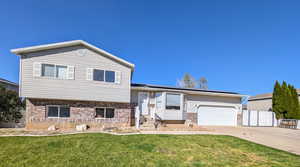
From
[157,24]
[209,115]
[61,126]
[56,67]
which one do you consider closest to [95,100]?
[61,126]

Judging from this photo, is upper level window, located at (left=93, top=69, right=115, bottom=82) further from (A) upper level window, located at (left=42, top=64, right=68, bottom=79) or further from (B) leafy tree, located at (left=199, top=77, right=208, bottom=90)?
(B) leafy tree, located at (left=199, top=77, right=208, bottom=90)

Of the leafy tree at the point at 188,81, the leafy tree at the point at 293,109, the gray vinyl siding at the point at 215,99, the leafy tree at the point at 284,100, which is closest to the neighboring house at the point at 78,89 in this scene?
the gray vinyl siding at the point at 215,99

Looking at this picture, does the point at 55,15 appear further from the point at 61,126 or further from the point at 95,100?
the point at 61,126

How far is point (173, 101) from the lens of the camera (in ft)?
40.4

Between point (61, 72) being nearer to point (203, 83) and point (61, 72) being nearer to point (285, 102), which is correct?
point (285, 102)

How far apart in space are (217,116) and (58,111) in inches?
590

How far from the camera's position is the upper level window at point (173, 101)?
12170 mm

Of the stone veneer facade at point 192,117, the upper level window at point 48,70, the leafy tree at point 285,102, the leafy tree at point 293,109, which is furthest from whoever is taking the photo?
the leafy tree at point 285,102

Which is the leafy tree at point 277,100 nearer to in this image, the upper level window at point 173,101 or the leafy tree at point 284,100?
the leafy tree at point 284,100

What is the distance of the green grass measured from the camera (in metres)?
4.38

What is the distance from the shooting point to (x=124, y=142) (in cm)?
627

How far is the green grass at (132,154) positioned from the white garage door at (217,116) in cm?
777

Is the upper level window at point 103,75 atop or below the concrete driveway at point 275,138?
atop

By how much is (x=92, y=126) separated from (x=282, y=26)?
19.5m
